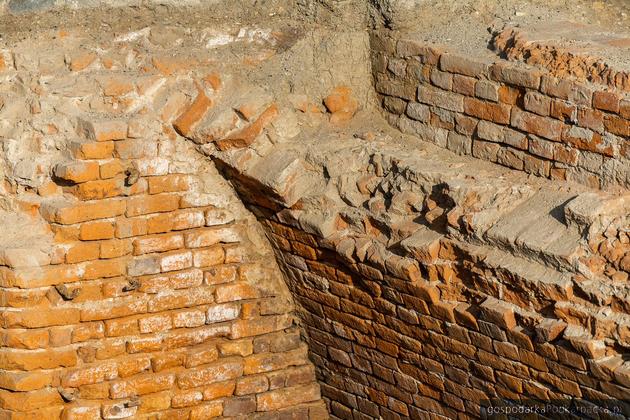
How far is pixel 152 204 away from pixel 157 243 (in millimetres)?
180

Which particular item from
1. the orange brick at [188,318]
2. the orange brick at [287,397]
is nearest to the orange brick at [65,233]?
the orange brick at [188,318]

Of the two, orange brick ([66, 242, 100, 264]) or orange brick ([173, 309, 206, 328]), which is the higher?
orange brick ([66, 242, 100, 264])

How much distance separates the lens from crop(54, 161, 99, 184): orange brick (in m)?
5.41

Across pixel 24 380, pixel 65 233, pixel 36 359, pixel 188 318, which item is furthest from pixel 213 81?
pixel 24 380

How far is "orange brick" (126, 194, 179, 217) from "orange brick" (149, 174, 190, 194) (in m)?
0.03

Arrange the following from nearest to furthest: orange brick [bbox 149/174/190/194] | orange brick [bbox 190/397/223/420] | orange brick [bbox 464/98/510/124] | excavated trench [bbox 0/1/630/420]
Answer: excavated trench [bbox 0/1/630/420], orange brick [bbox 464/98/510/124], orange brick [bbox 149/174/190/194], orange brick [bbox 190/397/223/420]

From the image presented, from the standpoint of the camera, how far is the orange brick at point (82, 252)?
5.50 metres

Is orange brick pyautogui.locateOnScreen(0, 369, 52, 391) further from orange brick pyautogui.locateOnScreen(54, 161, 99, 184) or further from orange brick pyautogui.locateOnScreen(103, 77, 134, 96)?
orange brick pyautogui.locateOnScreen(103, 77, 134, 96)

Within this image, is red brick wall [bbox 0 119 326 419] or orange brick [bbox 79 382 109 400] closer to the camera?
red brick wall [bbox 0 119 326 419]

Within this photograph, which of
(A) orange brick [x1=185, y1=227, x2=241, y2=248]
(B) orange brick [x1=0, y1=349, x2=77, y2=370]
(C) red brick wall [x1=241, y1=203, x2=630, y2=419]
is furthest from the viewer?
(A) orange brick [x1=185, y1=227, x2=241, y2=248]

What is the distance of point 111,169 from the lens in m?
5.52

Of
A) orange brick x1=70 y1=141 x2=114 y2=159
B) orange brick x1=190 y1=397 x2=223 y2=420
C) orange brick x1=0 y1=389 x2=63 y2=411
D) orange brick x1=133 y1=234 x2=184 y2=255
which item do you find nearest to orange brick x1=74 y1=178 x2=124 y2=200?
orange brick x1=70 y1=141 x2=114 y2=159

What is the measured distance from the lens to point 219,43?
19.4ft

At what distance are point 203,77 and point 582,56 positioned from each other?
1.72m
